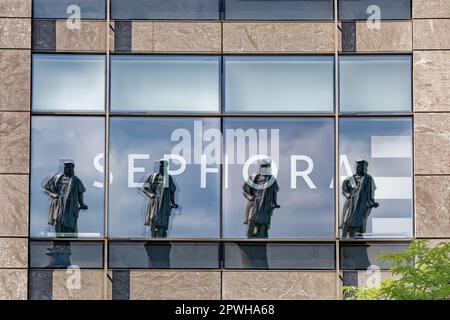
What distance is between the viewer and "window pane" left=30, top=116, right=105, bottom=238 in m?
16.4

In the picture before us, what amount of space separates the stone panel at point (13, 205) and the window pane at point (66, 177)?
178 millimetres

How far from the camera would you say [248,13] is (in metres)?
17.0

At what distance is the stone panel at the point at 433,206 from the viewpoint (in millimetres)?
16250

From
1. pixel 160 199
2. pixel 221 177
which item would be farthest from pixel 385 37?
pixel 160 199

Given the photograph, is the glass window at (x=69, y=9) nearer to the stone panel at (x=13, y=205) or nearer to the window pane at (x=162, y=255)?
the stone panel at (x=13, y=205)

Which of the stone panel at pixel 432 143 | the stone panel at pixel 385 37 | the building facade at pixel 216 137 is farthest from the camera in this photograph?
the stone panel at pixel 385 37

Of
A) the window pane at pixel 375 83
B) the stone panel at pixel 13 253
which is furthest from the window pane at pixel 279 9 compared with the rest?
the stone panel at pixel 13 253

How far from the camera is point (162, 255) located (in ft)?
53.8

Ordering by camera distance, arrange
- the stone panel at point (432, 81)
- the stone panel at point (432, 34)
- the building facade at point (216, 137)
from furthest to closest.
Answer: the stone panel at point (432, 34), the stone panel at point (432, 81), the building facade at point (216, 137)

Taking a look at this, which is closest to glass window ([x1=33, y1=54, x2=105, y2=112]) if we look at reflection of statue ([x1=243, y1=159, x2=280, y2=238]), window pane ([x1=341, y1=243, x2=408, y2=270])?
reflection of statue ([x1=243, y1=159, x2=280, y2=238])

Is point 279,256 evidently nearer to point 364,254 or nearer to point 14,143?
point 364,254

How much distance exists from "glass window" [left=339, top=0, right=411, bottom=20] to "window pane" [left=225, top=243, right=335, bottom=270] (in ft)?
14.3
